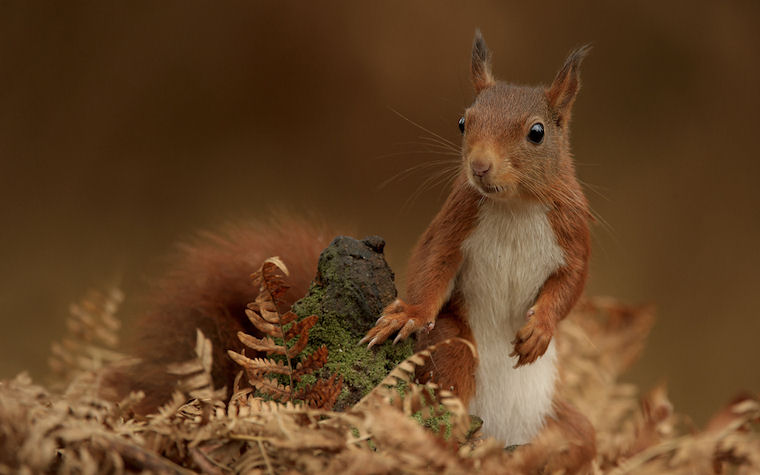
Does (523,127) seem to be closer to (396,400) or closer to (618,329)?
(396,400)

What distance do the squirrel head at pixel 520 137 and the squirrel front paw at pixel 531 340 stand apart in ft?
0.57

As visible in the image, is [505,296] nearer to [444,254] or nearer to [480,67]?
[444,254]

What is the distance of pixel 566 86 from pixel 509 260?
265 mm

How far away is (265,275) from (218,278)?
0.35 metres

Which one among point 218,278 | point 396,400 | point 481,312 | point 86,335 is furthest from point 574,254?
point 86,335

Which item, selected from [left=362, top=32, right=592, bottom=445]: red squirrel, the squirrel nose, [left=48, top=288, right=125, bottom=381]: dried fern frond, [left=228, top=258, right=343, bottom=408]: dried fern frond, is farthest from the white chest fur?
[left=48, top=288, right=125, bottom=381]: dried fern frond

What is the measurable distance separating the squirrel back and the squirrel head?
0.36 m

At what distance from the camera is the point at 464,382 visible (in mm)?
1032

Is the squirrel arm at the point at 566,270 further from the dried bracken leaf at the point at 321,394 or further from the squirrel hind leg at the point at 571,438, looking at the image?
the dried bracken leaf at the point at 321,394

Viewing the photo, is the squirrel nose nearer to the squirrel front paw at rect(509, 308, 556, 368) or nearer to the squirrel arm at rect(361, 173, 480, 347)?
the squirrel arm at rect(361, 173, 480, 347)

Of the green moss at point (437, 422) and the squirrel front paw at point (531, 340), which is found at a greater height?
the squirrel front paw at point (531, 340)

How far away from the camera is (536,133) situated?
1.01 metres

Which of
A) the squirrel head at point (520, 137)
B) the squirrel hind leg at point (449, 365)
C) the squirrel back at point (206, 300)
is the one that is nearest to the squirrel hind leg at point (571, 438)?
the squirrel hind leg at point (449, 365)

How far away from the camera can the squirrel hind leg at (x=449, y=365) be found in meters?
1.02
